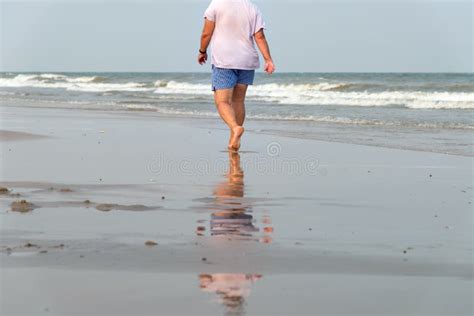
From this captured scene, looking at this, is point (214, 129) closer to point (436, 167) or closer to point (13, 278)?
point (436, 167)

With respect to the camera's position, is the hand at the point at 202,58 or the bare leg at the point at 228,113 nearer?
the bare leg at the point at 228,113

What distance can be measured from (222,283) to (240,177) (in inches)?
129

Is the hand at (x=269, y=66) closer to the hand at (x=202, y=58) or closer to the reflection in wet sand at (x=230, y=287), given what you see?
the hand at (x=202, y=58)

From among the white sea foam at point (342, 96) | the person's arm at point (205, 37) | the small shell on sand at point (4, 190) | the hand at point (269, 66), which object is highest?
the person's arm at point (205, 37)

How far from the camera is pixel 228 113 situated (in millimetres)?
8109

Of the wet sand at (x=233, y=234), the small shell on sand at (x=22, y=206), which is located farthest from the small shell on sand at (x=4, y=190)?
the small shell on sand at (x=22, y=206)

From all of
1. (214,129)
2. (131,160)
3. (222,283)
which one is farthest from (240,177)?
(214,129)

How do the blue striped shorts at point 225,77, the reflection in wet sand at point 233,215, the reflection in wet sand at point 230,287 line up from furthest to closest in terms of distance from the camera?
the blue striped shorts at point 225,77
the reflection in wet sand at point 233,215
the reflection in wet sand at point 230,287

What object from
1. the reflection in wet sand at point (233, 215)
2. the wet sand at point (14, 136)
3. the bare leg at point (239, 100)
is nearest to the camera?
the reflection in wet sand at point (233, 215)

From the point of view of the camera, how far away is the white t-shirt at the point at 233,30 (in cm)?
805

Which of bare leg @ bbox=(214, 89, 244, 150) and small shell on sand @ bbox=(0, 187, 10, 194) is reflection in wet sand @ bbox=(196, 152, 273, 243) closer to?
small shell on sand @ bbox=(0, 187, 10, 194)

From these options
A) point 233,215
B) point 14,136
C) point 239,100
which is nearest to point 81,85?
point 14,136

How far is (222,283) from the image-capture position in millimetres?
3316

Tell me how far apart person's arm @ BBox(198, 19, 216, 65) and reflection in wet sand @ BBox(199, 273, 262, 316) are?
4.91m
